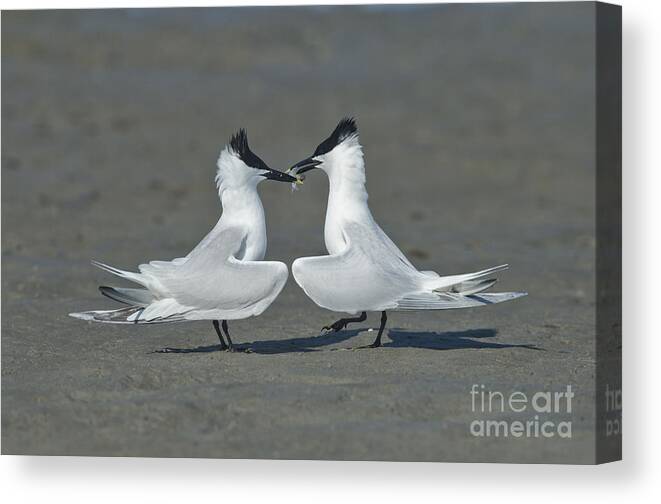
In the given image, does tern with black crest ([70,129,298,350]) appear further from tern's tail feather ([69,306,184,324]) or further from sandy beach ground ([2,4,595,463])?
sandy beach ground ([2,4,595,463])

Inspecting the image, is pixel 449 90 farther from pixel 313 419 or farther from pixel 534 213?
pixel 313 419

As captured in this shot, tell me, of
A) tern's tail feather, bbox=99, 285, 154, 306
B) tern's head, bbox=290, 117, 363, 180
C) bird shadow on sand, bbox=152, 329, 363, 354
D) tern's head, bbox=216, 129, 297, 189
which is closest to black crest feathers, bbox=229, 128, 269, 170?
tern's head, bbox=216, 129, 297, 189

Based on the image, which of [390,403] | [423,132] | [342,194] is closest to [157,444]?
[390,403]

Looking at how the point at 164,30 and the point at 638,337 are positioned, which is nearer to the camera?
the point at 638,337

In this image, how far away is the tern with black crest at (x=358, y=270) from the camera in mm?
7504

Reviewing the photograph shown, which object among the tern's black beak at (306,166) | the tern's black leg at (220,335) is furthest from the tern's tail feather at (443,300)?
the tern's black leg at (220,335)

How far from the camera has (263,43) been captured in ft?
48.7

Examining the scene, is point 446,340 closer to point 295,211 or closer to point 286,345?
point 286,345

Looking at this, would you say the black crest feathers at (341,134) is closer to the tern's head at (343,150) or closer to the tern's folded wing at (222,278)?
the tern's head at (343,150)

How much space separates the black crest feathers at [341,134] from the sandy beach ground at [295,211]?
3.79 feet

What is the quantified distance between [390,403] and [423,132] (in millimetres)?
7408

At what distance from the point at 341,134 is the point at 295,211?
4.47 meters

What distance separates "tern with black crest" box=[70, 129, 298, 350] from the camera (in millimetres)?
7559

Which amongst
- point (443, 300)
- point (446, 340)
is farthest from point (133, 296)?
point (446, 340)
